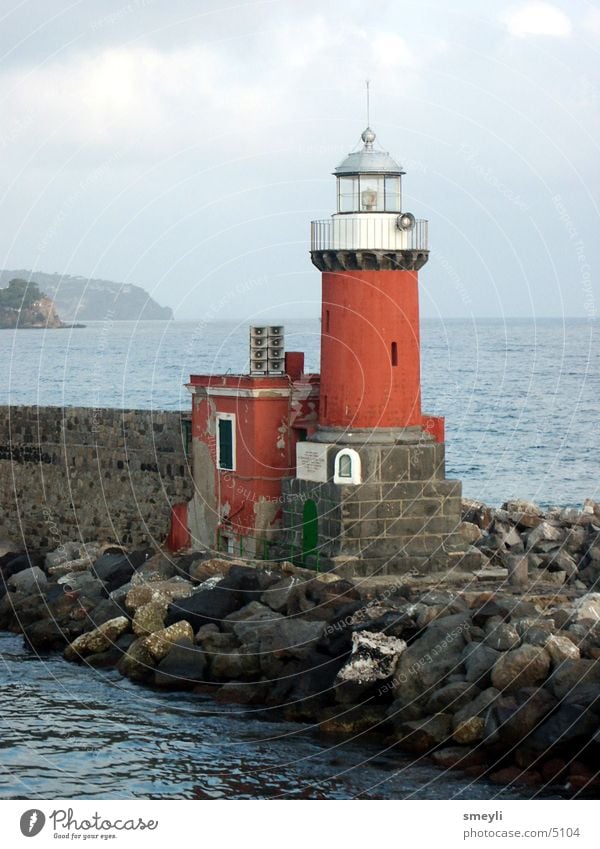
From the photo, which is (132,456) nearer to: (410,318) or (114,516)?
(114,516)

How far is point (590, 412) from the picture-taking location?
63156mm

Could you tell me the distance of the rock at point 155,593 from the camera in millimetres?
23453

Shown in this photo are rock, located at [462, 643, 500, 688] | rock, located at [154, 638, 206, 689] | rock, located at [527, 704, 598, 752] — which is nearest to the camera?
rock, located at [527, 704, 598, 752]

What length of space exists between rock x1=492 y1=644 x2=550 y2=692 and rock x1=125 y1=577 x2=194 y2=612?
5603 mm

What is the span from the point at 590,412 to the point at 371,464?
132ft

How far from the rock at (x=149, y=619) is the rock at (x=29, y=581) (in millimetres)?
3566

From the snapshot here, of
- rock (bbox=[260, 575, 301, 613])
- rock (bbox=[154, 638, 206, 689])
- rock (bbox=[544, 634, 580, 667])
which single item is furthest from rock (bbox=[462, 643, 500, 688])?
rock (bbox=[154, 638, 206, 689])

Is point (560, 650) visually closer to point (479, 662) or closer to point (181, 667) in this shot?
point (479, 662)

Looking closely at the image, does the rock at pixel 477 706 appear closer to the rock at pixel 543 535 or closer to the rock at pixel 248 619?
the rock at pixel 248 619

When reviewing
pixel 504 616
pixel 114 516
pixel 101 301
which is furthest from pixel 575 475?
pixel 101 301

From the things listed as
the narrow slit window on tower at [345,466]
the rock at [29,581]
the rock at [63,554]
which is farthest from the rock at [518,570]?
the rock at [63,554]

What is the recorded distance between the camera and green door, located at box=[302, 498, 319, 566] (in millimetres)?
24281

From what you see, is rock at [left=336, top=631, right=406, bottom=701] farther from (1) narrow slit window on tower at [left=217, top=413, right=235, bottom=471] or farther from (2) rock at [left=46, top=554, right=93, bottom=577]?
(2) rock at [left=46, top=554, right=93, bottom=577]

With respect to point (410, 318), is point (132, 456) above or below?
below
